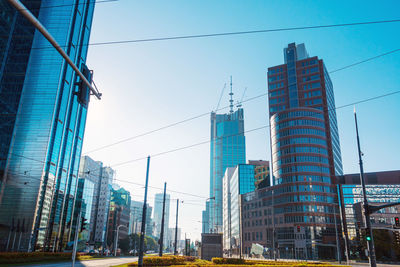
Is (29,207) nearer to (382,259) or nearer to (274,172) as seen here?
(274,172)

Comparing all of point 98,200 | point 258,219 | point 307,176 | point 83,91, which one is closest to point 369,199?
point 307,176

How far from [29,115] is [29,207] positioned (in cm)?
2430

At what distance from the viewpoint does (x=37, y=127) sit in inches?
3191

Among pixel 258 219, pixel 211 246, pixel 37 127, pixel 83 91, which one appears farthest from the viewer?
pixel 258 219

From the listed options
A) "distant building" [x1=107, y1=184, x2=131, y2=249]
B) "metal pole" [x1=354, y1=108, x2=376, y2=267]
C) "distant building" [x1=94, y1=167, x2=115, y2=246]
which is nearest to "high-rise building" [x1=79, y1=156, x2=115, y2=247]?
"distant building" [x1=94, y1=167, x2=115, y2=246]

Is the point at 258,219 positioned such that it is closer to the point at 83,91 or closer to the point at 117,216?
the point at 117,216

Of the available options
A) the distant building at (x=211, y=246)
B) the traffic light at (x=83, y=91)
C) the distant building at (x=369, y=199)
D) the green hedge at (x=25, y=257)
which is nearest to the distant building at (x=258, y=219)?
the distant building at (x=369, y=199)

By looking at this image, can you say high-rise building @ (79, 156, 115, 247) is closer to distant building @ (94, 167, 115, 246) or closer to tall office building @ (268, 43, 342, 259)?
distant building @ (94, 167, 115, 246)

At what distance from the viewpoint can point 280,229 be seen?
10012 cm

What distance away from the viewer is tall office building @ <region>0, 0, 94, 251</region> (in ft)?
255

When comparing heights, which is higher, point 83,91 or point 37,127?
point 37,127

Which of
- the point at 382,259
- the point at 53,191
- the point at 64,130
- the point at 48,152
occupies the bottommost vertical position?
the point at 382,259

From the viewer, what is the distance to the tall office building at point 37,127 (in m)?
77.8

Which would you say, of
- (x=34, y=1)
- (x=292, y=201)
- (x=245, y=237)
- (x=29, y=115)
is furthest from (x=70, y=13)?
(x=245, y=237)
